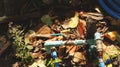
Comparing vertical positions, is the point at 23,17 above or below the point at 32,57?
above

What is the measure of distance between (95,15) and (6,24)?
1.21 metres

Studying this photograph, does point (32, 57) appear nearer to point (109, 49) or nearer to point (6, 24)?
point (6, 24)

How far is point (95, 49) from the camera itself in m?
3.31

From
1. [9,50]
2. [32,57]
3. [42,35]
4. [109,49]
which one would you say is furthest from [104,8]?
[9,50]

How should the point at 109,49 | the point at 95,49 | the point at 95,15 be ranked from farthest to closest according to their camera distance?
the point at 95,15 → the point at 109,49 → the point at 95,49

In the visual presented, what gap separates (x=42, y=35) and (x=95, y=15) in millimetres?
729

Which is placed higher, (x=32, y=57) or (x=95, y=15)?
(x=95, y=15)


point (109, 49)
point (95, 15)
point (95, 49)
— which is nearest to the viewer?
point (95, 49)

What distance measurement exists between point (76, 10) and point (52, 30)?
0.42 m

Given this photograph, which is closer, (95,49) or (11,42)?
(95,49)

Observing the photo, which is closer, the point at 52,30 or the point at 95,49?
the point at 95,49

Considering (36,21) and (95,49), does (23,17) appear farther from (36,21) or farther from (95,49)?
(95,49)

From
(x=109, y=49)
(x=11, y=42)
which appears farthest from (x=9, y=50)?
(x=109, y=49)

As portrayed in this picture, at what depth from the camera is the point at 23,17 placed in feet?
13.2
